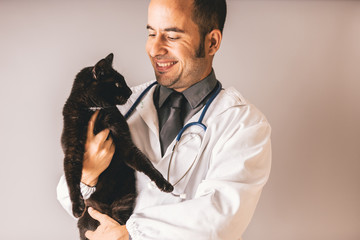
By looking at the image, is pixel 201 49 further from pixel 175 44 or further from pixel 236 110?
pixel 236 110

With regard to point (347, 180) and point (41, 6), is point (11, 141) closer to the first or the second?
point (41, 6)

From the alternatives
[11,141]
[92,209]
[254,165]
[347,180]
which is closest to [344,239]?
[347,180]

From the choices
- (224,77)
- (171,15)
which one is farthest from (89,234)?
(224,77)

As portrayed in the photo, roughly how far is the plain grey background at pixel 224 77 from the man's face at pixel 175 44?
0.48m

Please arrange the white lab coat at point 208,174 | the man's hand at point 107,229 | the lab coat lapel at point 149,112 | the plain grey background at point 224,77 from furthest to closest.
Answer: the plain grey background at point 224,77
the lab coat lapel at point 149,112
the man's hand at point 107,229
the white lab coat at point 208,174

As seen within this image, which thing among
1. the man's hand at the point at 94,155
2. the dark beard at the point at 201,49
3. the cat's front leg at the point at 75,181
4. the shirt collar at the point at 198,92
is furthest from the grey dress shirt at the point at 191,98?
the cat's front leg at the point at 75,181

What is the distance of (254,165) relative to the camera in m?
1.20

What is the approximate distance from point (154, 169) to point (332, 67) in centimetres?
107

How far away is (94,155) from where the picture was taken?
1206 mm

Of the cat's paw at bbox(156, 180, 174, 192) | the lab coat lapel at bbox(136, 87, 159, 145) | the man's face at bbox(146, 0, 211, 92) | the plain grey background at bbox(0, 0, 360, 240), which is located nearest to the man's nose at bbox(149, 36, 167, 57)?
the man's face at bbox(146, 0, 211, 92)

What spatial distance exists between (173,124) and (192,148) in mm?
120

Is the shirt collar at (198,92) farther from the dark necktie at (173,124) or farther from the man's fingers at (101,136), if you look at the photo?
the man's fingers at (101,136)

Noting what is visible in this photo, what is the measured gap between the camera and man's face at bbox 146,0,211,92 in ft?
3.86

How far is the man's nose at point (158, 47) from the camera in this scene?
1209mm
